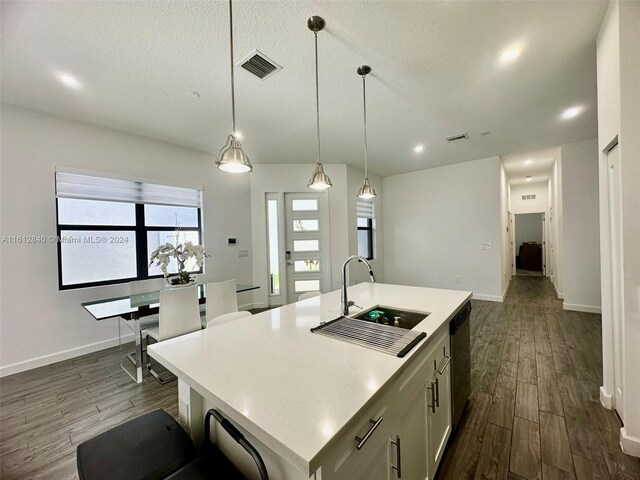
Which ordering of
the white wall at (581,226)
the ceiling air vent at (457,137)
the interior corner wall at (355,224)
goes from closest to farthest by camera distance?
the ceiling air vent at (457,137)
the white wall at (581,226)
the interior corner wall at (355,224)

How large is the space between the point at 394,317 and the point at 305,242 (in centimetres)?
348

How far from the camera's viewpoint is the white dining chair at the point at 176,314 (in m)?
2.35

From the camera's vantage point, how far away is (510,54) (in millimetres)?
2109

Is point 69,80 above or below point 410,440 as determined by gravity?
above

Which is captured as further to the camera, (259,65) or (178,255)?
(178,255)

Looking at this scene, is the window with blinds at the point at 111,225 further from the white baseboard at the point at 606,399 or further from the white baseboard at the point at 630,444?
the white baseboard at the point at 606,399

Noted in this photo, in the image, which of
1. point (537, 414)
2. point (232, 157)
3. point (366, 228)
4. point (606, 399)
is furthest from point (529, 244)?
point (232, 157)

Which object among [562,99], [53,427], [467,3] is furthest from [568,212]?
[53,427]

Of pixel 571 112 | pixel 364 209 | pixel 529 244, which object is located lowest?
pixel 529 244

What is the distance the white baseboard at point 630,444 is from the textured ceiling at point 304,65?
9.15ft

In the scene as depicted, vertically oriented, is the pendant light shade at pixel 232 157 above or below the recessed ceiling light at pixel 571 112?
below

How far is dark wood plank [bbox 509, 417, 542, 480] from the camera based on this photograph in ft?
4.72

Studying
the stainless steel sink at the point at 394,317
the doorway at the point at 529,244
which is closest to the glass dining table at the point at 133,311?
the stainless steel sink at the point at 394,317

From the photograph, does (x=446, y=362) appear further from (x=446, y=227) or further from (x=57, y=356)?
(x=446, y=227)
